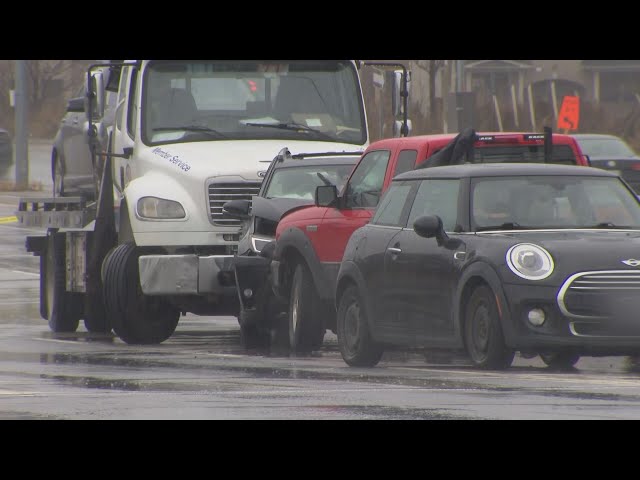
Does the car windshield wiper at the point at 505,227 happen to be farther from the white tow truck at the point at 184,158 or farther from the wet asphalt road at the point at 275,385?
the white tow truck at the point at 184,158

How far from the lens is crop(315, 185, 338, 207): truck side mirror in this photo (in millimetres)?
15125

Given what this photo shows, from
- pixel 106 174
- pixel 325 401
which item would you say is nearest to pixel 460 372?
pixel 325 401

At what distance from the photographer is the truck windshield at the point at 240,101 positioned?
1805 centimetres

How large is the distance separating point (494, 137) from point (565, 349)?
3.13 metres

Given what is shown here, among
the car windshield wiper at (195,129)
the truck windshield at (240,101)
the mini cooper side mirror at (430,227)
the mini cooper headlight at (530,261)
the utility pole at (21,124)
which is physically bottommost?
the mini cooper headlight at (530,261)

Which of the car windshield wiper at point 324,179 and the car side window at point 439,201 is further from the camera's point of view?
the car windshield wiper at point 324,179

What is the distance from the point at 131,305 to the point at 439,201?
4632 mm

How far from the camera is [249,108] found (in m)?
18.3

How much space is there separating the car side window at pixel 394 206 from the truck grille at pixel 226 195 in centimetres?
316

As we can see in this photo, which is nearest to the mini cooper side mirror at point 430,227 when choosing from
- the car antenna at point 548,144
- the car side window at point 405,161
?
the car side window at point 405,161

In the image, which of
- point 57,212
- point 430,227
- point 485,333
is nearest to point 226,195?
point 57,212

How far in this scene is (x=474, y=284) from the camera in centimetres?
1302

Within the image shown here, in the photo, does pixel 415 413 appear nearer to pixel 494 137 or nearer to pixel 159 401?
pixel 159 401

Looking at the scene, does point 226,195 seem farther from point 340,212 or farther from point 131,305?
point 340,212
